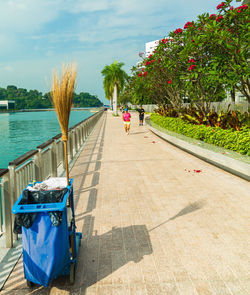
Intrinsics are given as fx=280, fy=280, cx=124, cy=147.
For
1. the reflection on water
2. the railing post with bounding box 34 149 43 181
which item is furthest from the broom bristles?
the reflection on water

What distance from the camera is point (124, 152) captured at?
42.6 feet

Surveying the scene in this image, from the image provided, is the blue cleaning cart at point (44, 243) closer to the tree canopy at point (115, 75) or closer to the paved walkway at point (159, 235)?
the paved walkway at point (159, 235)

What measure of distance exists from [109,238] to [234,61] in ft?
30.4

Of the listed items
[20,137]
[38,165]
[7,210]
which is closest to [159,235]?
[7,210]

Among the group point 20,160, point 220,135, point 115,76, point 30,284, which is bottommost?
point 30,284

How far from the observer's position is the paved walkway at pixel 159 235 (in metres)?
3.40

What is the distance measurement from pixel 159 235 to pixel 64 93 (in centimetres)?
276

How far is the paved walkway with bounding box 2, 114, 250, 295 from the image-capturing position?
3404 millimetres

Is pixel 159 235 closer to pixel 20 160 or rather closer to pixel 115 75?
pixel 20 160

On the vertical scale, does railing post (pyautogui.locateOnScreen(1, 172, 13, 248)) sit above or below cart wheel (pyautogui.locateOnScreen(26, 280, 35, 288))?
above

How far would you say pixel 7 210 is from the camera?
4.18 m

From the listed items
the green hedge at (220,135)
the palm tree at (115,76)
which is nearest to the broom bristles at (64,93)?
the green hedge at (220,135)

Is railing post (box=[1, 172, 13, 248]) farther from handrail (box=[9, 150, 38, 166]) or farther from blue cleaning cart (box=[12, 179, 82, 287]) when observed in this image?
blue cleaning cart (box=[12, 179, 82, 287])

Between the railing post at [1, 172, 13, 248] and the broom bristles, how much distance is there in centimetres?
124
